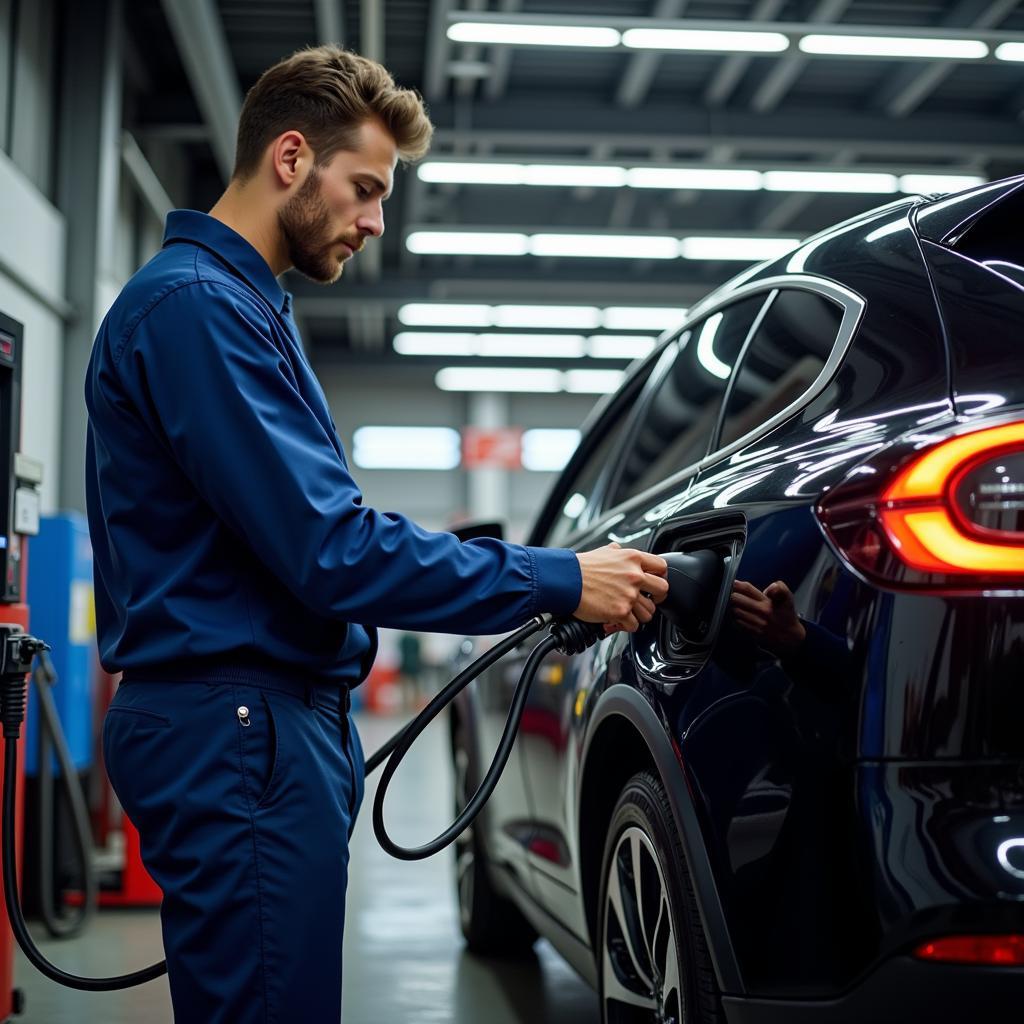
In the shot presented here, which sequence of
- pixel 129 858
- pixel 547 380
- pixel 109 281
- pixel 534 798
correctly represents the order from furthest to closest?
1. pixel 547 380
2. pixel 109 281
3. pixel 129 858
4. pixel 534 798

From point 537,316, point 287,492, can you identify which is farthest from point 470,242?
point 287,492

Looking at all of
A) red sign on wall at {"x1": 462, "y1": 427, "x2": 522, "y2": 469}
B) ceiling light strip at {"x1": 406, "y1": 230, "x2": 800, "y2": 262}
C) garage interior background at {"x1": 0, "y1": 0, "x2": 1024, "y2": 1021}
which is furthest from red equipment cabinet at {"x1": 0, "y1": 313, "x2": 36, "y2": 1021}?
red sign on wall at {"x1": 462, "y1": 427, "x2": 522, "y2": 469}

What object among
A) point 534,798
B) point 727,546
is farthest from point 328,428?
point 534,798

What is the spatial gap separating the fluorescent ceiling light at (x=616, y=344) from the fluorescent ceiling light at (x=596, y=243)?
4999 millimetres

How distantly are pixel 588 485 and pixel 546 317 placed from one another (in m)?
12.2

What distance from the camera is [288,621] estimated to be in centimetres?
165

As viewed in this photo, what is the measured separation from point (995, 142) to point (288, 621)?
1045 centimetres

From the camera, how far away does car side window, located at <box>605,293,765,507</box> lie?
2455 millimetres

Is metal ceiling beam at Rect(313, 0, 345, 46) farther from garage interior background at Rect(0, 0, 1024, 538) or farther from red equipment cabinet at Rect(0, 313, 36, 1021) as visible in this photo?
red equipment cabinet at Rect(0, 313, 36, 1021)

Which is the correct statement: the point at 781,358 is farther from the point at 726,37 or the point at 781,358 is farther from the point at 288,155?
the point at 726,37

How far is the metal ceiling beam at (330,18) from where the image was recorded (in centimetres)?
837

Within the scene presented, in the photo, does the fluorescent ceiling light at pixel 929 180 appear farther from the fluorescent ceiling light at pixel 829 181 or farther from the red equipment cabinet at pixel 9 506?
the red equipment cabinet at pixel 9 506

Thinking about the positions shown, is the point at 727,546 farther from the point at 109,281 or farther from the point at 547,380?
the point at 547,380

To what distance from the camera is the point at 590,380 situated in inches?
789
